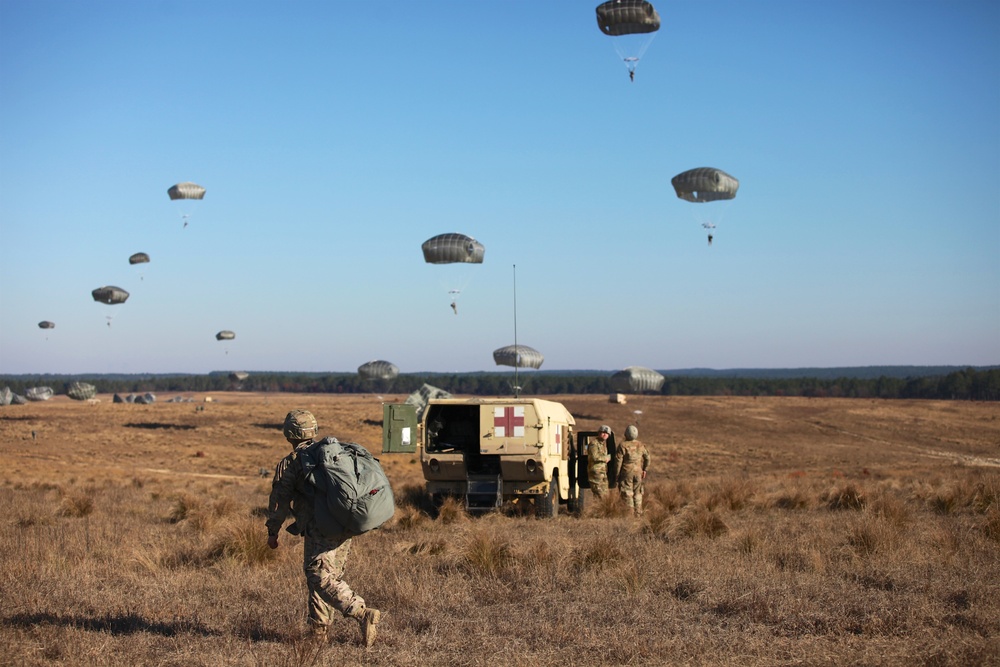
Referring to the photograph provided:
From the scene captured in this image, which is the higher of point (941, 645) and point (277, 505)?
point (277, 505)

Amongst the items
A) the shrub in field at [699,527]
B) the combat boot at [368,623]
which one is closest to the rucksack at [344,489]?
the combat boot at [368,623]

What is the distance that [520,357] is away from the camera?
6209cm

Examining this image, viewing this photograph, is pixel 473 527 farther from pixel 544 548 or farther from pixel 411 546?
pixel 544 548

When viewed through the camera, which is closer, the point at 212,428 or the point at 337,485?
the point at 337,485

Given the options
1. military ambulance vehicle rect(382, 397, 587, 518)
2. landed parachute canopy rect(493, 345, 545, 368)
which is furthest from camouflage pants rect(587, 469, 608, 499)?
landed parachute canopy rect(493, 345, 545, 368)

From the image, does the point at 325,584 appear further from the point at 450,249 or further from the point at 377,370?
the point at 377,370

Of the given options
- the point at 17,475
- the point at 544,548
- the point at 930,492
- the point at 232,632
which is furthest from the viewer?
the point at 17,475

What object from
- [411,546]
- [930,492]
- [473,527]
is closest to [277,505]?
[411,546]

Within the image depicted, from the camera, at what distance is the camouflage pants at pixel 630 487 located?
16828 mm

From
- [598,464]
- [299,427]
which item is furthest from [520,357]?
[299,427]

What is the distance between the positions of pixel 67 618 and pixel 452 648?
3229 mm

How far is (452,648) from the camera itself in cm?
672

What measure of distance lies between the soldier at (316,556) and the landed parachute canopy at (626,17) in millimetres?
28515

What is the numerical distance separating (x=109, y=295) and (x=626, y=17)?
50520 millimetres
